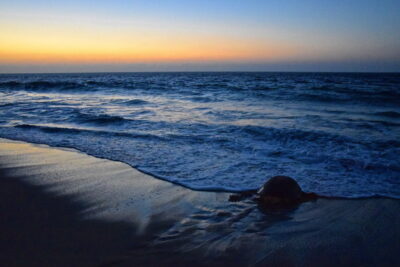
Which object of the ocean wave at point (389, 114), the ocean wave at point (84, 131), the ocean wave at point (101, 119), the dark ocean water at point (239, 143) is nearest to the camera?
the dark ocean water at point (239, 143)

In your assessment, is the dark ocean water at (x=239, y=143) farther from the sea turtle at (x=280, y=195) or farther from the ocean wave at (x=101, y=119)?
the sea turtle at (x=280, y=195)

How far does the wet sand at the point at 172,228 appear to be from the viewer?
269cm

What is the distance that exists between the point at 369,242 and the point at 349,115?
9.68m

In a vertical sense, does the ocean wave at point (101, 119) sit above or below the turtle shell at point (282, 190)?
above

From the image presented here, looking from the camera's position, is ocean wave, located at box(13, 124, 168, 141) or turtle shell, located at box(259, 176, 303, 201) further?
ocean wave, located at box(13, 124, 168, 141)

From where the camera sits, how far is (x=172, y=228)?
3.27 m

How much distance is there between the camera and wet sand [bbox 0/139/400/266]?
269 cm

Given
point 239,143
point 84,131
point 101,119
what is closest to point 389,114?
point 239,143

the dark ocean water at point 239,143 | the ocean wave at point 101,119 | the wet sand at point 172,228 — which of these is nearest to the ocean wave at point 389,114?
the dark ocean water at point 239,143

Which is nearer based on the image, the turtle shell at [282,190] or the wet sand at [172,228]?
the wet sand at [172,228]

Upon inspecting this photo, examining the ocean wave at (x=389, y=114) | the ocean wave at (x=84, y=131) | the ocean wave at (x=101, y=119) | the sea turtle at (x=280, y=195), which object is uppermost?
the ocean wave at (x=389, y=114)

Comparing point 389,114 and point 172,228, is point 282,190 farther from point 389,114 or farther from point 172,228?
point 389,114

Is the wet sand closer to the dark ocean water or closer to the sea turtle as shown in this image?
the sea turtle

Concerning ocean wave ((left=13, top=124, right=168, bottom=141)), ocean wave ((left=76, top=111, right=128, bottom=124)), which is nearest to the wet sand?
ocean wave ((left=13, top=124, right=168, bottom=141))
